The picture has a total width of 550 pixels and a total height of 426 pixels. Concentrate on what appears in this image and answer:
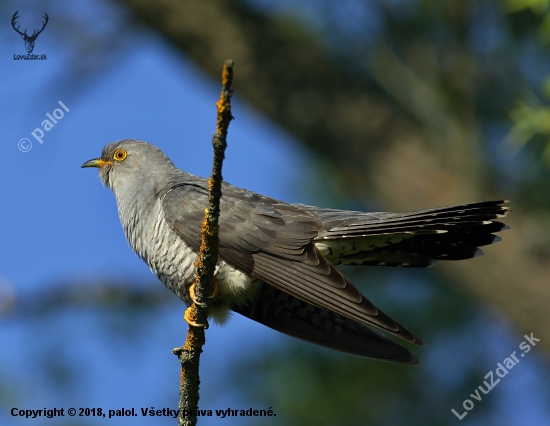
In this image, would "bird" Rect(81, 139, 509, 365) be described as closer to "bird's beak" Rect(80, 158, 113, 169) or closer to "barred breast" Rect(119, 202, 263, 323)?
"barred breast" Rect(119, 202, 263, 323)

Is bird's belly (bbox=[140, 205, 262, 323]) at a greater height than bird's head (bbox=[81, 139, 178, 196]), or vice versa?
bird's head (bbox=[81, 139, 178, 196])

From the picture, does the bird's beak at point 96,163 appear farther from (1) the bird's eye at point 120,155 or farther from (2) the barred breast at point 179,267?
(2) the barred breast at point 179,267

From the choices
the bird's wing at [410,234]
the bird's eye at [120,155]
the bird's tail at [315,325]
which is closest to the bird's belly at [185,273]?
the bird's tail at [315,325]

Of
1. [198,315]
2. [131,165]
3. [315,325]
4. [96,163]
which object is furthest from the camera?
[96,163]

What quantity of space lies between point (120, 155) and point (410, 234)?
1.93 meters

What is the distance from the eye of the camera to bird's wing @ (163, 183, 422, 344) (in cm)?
294

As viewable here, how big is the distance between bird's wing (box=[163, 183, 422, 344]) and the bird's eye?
72 centimetres

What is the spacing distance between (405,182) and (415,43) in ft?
4.46

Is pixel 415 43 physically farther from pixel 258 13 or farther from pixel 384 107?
pixel 258 13

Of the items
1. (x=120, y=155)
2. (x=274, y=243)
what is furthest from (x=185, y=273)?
(x=120, y=155)

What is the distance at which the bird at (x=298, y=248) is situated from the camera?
307cm

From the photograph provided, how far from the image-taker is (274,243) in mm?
3244

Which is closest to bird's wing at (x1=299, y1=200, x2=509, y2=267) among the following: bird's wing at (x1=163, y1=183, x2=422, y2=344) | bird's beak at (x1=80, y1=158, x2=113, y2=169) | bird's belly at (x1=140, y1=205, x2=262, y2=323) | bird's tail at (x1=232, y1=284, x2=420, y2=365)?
bird's wing at (x1=163, y1=183, x2=422, y2=344)

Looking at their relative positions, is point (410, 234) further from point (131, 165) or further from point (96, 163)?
point (96, 163)
